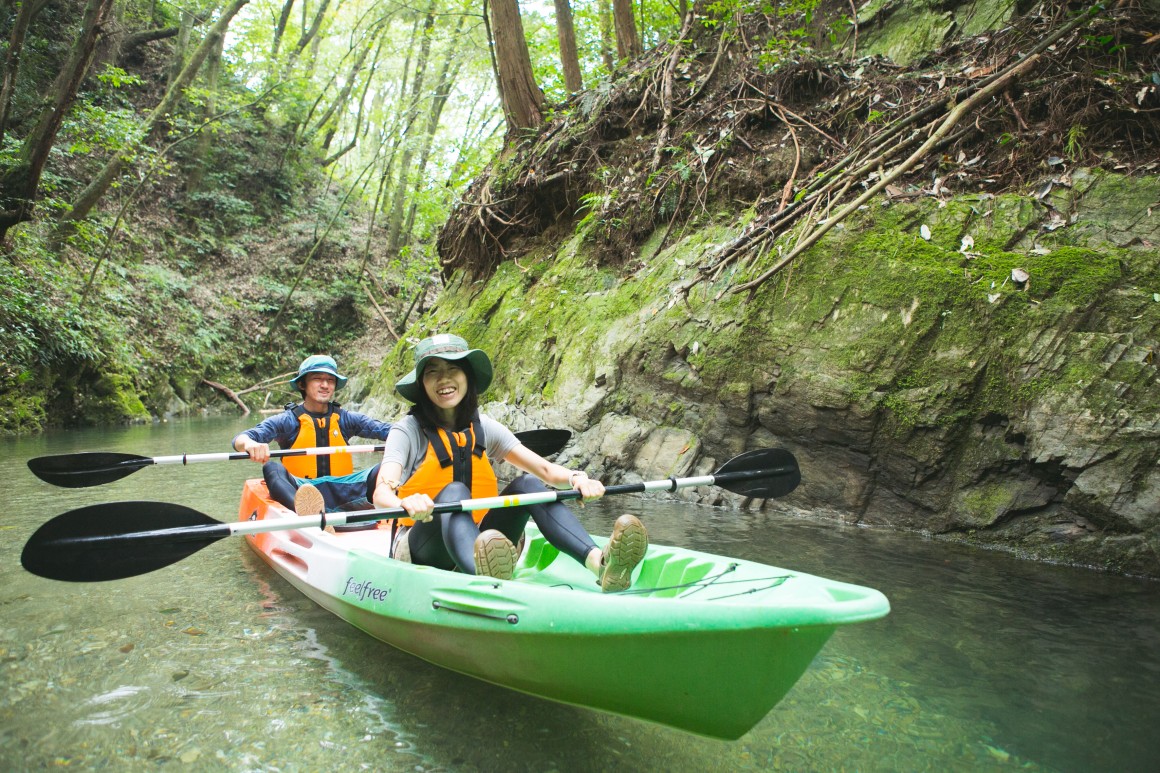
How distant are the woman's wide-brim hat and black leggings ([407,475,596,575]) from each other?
48cm

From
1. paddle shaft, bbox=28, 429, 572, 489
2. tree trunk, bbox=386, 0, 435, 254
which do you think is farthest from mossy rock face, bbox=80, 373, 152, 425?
tree trunk, bbox=386, 0, 435, 254

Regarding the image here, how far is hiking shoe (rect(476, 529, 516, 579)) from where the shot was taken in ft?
8.43

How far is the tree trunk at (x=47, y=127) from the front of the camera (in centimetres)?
732

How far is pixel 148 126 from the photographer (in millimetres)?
11703

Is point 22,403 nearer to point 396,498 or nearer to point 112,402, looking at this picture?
point 112,402

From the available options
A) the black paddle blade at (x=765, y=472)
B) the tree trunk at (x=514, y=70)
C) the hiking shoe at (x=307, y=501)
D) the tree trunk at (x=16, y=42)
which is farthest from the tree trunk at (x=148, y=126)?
the black paddle blade at (x=765, y=472)

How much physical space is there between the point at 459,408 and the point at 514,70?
26.8 feet

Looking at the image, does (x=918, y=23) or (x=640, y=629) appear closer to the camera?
(x=640, y=629)

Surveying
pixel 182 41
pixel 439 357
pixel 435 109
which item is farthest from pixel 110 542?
pixel 435 109

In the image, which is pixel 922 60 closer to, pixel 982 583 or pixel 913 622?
pixel 982 583

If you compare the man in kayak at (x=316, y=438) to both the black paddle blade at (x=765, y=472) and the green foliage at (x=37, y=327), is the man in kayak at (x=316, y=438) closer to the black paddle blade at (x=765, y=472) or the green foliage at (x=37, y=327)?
the black paddle blade at (x=765, y=472)

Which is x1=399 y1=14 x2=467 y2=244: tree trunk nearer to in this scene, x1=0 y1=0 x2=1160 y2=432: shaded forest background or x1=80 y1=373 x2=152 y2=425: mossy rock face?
x1=0 y1=0 x2=1160 y2=432: shaded forest background

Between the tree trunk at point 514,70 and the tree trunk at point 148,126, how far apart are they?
5919 millimetres

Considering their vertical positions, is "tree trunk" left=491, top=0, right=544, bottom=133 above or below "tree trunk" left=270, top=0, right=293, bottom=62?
below
